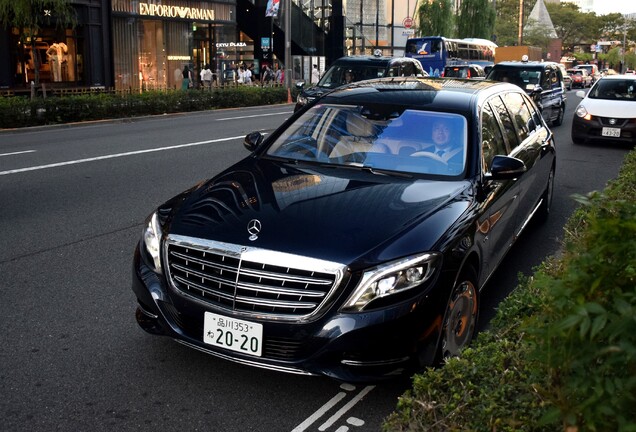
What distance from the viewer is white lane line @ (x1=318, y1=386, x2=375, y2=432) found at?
3.62 meters

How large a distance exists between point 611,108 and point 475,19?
5177cm

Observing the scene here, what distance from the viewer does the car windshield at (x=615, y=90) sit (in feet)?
52.3

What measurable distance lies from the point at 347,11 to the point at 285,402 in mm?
51527

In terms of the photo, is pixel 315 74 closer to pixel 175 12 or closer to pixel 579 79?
pixel 175 12

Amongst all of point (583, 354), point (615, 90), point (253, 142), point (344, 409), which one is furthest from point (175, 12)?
point (583, 354)

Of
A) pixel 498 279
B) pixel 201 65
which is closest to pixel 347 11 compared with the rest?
pixel 201 65

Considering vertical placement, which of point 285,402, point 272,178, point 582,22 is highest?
point 582,22

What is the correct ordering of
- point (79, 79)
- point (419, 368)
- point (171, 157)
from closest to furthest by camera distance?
1. point (419, 368)
2. point (171, 157)
3. point (79, 79)

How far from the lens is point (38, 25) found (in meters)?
27.2

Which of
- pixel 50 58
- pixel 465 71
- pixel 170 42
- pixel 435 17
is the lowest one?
pixel 465 71

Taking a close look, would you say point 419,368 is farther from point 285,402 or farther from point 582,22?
point 582,22

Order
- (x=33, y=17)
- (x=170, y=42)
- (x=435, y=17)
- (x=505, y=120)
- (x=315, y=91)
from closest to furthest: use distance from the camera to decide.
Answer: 1. (x=505, y=120)
2. (x=315, y=91)
3. (x=33, y=17)
4. (x=170, y=42)
5. (x=435, y=17)

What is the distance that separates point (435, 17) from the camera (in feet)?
180

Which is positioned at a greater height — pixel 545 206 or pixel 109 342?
pixel 545 206
